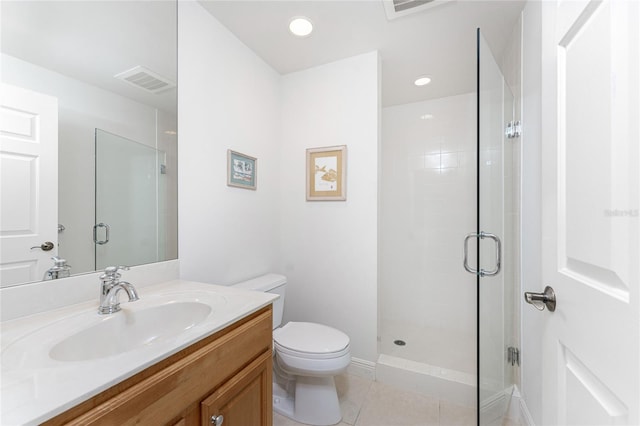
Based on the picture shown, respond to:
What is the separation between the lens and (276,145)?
217cm

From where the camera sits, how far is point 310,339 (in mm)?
1540

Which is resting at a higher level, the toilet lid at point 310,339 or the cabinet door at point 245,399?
the cabinet door at point 245,399

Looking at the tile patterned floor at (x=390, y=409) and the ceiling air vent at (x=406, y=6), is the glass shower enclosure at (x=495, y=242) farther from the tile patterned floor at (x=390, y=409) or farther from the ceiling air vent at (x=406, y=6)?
the ceiling air vent at (x=406, y=6)

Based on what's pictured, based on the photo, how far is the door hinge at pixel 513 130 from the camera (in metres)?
Result: 1.49

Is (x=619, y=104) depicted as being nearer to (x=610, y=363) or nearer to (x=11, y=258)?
(x=610, y=363)

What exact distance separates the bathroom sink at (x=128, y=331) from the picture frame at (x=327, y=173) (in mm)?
1229

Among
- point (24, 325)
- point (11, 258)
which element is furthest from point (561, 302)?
point (11, 258)

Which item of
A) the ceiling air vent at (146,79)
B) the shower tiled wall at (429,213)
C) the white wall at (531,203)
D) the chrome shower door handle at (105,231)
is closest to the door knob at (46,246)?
the chrome shower door handle at (105,231)

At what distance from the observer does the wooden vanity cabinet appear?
0.56 m

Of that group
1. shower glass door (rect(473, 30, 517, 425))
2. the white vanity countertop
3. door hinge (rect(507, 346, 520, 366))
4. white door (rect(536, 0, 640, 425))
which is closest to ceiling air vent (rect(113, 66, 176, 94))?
the white vanity countertop

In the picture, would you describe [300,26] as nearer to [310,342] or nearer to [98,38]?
[98,38]

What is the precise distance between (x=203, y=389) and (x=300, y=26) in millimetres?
1909

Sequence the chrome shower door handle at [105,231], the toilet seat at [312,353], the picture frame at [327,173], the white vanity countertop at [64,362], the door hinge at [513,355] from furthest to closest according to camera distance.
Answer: the picture frame at [327,173]
the door hinge at [513,355]
the toilet seat at [312,353]
the chrome shower door handle at [105,231]
the white vanity countertop at [64,362]

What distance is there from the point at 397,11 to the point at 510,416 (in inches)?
95.4
